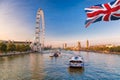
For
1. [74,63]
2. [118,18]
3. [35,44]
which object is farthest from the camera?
[35,44]

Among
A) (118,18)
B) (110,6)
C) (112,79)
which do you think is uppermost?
(110,6)

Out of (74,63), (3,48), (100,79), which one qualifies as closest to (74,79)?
(100,79)

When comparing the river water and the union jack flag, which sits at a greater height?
the union jack flag

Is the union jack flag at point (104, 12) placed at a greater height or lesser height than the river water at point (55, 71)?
greater

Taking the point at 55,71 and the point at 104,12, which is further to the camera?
the point at 55,71

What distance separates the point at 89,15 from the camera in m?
17.7

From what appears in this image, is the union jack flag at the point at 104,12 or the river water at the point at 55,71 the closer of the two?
the union jack flag at the point at 104,12

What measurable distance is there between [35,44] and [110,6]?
16766 centimetres

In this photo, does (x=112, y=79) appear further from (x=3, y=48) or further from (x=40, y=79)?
(x=3, y=48)

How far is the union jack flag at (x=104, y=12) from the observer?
16531 mm

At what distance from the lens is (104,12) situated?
17.4 metres

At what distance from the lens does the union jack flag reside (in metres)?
16.5

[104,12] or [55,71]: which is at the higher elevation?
[104,12]

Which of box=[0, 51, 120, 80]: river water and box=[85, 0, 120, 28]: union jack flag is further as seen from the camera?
box=[0, 51, 120, 80]: river water
